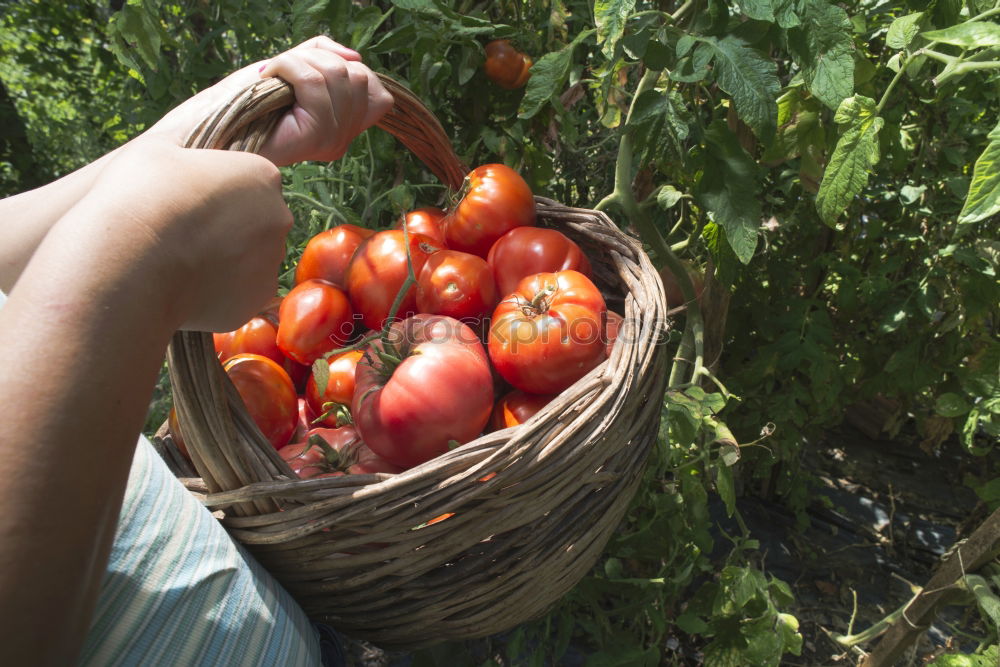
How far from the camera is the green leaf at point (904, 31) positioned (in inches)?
25.9

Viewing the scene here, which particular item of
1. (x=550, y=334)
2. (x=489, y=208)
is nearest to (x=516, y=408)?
(x=550, y=334)

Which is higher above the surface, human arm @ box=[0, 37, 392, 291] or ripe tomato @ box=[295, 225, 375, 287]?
human arm @ box=[0, 37, 392, 291]

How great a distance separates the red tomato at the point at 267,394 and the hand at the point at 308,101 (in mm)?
280

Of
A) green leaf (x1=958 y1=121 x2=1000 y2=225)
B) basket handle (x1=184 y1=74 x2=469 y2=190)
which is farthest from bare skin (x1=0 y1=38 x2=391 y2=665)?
green leaf (x1=958 y1=121 x2=1000 y2=225)

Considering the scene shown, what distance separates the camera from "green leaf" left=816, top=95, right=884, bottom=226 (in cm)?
65

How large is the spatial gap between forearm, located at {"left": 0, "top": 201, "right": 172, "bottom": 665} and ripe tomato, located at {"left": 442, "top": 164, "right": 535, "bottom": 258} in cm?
Answer: 65

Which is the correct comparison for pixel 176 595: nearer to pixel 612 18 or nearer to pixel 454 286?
pixel 454 286

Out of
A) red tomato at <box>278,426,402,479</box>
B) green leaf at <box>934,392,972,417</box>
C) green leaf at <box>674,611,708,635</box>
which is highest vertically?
red tomato at <box>278,426,402,479</box>

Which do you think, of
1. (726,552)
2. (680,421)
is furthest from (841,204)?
(726,552)

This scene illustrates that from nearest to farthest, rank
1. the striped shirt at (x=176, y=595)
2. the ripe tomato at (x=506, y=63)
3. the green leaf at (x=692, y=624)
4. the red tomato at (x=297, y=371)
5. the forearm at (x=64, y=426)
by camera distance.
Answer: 1. the forearm at (x=64, y=426)
2. the striped shirt at (x=176, y=595)
3. the green leaf at (x=692, y=624)
4. the red tomato at (x=297, y=371)
5. the ripe tomato at (x=506, y=63)

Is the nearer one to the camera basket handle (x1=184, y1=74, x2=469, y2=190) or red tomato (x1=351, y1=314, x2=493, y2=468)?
basket handle (x1=184, y1=74, x2=469, y2=190)

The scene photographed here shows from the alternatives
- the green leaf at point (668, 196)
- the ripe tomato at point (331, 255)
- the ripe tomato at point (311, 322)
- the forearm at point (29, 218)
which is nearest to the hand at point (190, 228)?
the forearm at point (29, 218)

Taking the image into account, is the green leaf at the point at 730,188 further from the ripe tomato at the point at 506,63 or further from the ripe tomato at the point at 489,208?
the ripe tomato at the point at 506,63

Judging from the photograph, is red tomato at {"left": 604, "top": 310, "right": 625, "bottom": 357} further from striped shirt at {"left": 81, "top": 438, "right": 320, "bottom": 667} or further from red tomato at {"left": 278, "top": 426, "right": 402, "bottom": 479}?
striped shirt at {"left": 81, "top": 438, "right": 320, "bottom": 667}
